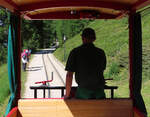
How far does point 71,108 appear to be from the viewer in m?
4.89

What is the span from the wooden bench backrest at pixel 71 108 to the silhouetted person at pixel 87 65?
1.92 ft

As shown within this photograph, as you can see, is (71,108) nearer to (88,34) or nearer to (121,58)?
(88,34)

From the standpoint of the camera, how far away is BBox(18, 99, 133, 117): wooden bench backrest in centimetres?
487

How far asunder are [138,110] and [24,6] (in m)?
2.69

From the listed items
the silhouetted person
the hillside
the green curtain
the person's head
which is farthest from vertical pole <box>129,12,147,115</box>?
the hillside

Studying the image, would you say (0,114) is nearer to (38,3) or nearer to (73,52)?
(38,3)

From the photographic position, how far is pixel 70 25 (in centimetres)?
3694

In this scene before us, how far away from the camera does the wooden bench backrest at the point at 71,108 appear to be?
487 centimetres

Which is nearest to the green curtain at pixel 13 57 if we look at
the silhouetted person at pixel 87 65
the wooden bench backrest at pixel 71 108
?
the wooden bench backrest at pixel 71 108

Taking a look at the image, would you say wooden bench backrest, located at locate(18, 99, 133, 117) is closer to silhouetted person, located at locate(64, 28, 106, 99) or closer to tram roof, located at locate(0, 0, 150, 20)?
silhouetted person, located at locate(64, 28, 106, 99)

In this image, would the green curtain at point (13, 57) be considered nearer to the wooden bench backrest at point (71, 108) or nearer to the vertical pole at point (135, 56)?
the wooden bench backrest at point (71, 108)

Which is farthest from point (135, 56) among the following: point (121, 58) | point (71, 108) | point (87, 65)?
point (121, 58)

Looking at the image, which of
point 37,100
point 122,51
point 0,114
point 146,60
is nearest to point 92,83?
point 37,100

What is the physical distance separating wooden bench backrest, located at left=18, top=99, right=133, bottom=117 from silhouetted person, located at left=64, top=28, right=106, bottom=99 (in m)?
0.58
